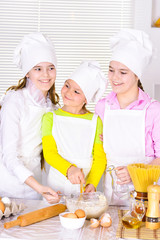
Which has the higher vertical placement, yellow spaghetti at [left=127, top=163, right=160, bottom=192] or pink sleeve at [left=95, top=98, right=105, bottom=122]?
pink sleeve at [left=95, top=98, right=105, bottom=122]

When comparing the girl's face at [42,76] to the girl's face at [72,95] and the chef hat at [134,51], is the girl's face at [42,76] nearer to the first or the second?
the girl's face at [72,95]

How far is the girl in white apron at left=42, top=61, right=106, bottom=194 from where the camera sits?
1984mm

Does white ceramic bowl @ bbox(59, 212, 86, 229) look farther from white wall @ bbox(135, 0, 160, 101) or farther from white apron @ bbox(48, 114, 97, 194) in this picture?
white wall @ bbox(135, 0, 160, 101)

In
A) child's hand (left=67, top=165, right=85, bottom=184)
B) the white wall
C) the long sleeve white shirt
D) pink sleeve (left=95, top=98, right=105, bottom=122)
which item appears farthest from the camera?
the white wall

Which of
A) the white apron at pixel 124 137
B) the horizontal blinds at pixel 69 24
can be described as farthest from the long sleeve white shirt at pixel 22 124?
the horizontal blinds at pixel 69 24

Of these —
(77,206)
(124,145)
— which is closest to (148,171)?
(77,206)

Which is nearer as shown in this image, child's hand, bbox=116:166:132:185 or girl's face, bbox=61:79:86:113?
child's hand, bbox=116:166:132:185

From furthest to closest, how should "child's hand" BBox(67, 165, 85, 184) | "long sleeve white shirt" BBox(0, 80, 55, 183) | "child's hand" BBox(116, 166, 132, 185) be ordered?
1. "long sleeve white shirt" BBox(0, 80, 55, 183)
2. "child's hand" BBox(67, 165, 85, 184)
3. "child's hand" BBox(116, 166, 132, 185)

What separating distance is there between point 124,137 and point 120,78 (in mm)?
306

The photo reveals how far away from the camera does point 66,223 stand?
4.56ft

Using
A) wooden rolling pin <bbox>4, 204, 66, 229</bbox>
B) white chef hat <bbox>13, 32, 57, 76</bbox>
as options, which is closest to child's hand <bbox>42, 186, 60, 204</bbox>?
wooden rolling pin <bbox>4, 204, 66, 229</bbox>

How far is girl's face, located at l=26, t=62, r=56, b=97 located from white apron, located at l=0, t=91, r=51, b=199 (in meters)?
0.09

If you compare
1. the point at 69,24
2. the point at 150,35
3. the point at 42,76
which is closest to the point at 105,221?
the point at 42,76

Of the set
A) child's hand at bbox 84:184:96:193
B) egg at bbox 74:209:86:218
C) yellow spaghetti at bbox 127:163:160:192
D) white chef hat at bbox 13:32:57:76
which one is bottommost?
child's hand at bbox 84:184:96:193
